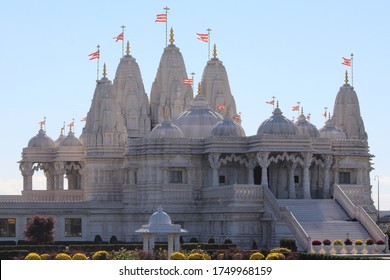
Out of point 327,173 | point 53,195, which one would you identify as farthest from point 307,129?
point 53,195

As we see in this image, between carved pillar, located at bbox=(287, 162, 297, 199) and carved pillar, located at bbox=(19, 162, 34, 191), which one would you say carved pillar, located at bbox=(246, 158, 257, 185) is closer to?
carved pillar, located at bbox=(287, 162, 297, 199)

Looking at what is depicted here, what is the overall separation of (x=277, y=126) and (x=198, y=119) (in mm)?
8754

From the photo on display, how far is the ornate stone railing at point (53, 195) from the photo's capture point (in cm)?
12294

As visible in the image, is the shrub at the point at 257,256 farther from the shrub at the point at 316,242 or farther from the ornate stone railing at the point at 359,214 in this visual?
the ornate stone railing at the point at 359,214

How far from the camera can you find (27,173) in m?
128

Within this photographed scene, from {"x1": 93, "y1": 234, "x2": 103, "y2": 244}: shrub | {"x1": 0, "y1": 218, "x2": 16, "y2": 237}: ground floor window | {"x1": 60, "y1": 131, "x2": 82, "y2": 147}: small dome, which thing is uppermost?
{"x1": 60, "y1": 131, "x2": 82, "y2": 147}: small dome

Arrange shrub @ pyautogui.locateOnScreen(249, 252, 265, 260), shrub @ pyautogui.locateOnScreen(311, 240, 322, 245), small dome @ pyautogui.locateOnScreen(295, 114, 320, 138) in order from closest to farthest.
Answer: shrub @ pyautogui.locateOnScreen(249, 252, 265, 260) < shrub @ pyautogui.locateOnScreen(311, 240, 322, 245) < small dome @ pyautogui.locateOnScreen(295, 114, 320, 138)

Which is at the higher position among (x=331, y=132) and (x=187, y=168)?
(x=331, y=132)

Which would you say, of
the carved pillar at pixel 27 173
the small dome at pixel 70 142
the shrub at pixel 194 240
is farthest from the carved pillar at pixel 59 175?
the shrub at pixel 194 240

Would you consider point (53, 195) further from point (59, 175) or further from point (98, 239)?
point (98, 239)

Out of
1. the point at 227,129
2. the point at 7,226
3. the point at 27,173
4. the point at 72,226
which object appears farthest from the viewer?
the point at 27,173

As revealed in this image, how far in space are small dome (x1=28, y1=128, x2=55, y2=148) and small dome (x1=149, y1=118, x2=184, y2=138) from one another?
21264mm

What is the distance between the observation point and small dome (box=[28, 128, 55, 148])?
12850 centimetres

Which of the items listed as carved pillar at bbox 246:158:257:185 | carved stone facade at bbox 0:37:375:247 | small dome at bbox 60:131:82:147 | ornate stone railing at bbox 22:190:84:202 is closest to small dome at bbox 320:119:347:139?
carved stone facade at bbox 0:37:375:247
